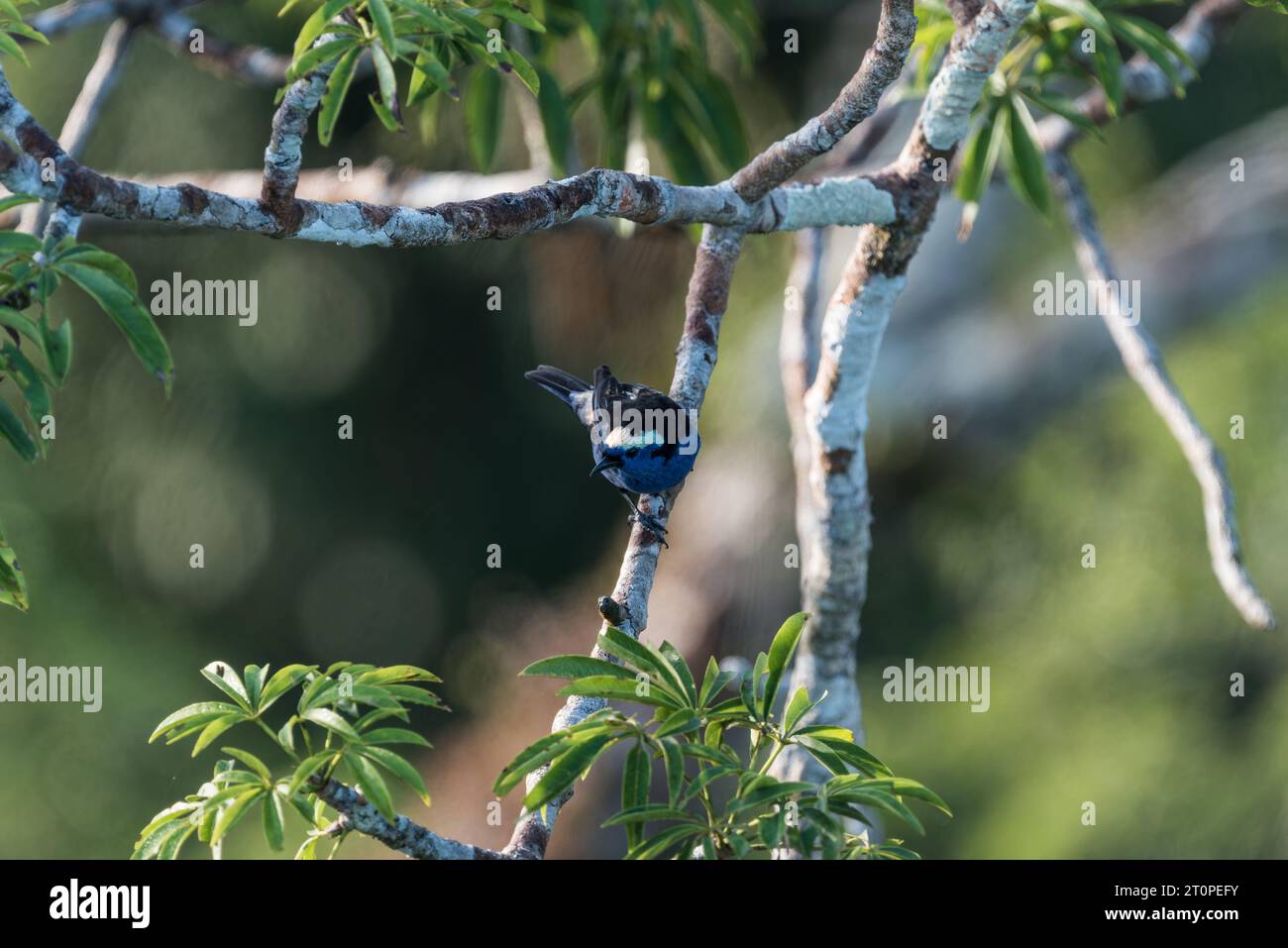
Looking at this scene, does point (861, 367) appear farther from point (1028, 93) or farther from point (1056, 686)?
point (1056, 686)

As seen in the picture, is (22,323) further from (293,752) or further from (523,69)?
(523,69)

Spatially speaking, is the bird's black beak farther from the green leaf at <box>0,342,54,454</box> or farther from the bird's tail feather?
the green leaf at <box>0,342,54,454</box>

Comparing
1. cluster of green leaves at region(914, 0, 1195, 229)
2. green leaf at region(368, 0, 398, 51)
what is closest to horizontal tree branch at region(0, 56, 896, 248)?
green leaf at region(368, 0, 398, 51)

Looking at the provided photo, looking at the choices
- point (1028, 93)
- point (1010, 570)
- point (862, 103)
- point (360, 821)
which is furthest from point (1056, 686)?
point (360, 821)

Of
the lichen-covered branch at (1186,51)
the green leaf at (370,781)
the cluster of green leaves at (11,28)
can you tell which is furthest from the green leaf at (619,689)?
the lichen-covered branch at (1186,51)

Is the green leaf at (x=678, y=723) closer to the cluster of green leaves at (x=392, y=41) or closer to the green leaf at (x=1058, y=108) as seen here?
the cluster of green leaves at (x=392, y=41)

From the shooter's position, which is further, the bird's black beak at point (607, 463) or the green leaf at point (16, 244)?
the bird's black beak at point (607, 463)

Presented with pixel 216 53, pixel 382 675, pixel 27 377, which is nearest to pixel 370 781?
pixel 382 675

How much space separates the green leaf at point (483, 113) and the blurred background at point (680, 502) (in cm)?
67

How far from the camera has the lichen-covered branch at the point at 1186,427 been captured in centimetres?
277

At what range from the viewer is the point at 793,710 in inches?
74.1

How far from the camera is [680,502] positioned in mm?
6207
